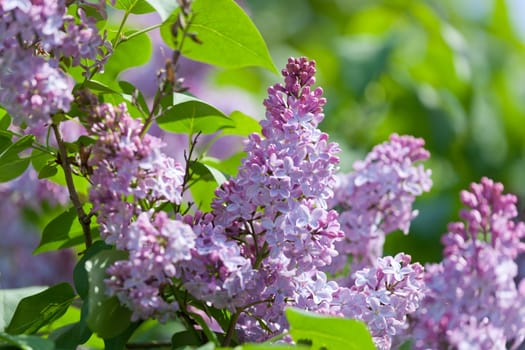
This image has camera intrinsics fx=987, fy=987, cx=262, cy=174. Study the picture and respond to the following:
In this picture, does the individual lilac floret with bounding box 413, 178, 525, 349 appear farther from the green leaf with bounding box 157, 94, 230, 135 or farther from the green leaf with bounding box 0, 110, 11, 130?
the green leaf with bounding box 0, 110, 11, 130

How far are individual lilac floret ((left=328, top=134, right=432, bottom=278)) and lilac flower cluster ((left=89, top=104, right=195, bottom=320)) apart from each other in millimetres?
410

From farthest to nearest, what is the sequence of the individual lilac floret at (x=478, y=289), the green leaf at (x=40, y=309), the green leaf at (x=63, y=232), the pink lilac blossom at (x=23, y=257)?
the pink lilac blossom at (x=23, y=257) → the green leaf at (x=63, y=232) → the green leaf at (x=40, y=309) → the individual lilac floret at (x=478, y=289)

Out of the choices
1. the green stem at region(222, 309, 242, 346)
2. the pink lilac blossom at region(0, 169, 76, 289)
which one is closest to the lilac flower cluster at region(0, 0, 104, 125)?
the green stem at region(222, 309, 242, 346)

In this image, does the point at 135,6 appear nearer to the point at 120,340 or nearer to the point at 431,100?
the point at 120,340

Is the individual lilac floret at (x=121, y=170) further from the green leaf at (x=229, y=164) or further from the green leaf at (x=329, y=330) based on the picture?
the green leaf at (x=229, y=164)

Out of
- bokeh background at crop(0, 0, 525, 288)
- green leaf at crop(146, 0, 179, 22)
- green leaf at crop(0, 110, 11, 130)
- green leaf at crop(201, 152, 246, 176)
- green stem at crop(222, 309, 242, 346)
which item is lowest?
bokeh background at crop(0, 0, 525, 288)

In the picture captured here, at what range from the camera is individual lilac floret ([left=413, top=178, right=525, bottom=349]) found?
1.03 metres

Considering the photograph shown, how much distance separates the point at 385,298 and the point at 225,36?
420 millimetres

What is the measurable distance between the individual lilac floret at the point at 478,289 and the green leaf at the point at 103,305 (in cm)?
34

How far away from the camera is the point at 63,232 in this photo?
55.6 inches

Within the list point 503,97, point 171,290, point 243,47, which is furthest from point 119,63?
point 503,97

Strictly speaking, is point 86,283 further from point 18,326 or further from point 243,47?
point 243,47

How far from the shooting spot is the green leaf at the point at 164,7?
1.15 metres

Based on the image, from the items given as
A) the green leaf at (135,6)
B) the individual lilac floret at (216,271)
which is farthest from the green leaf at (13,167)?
the individual lilac floret at (216,271)
